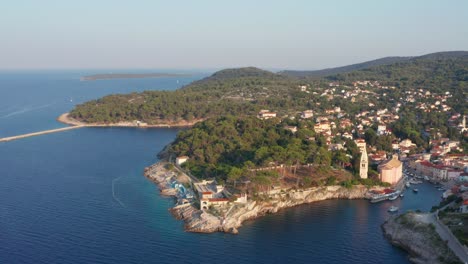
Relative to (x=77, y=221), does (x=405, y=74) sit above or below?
above

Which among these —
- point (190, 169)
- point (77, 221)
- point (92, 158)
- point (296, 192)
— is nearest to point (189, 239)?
point (77, 221)

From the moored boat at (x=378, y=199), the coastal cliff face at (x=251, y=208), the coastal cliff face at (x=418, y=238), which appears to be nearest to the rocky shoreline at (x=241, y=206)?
the coastal cliff face at (x=251, y=208)

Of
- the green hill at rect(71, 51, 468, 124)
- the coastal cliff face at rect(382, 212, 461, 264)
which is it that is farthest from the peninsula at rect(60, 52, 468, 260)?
the coastal cliff face at rect(382, 212, 461, 264)

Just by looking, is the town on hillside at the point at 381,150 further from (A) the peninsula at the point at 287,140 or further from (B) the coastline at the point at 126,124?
(B) the coastline at the point at 126,124

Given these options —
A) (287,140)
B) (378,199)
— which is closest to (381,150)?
(287,140)

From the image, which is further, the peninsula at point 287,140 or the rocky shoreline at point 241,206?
the peninsula at point 287,140

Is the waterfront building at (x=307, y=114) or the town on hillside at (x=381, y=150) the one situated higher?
the waterfront building at (x=307, y=114)

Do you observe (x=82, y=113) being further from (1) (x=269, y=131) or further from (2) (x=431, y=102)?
(2) (x=431, y=102)

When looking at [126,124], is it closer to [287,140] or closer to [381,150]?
[287,140]
